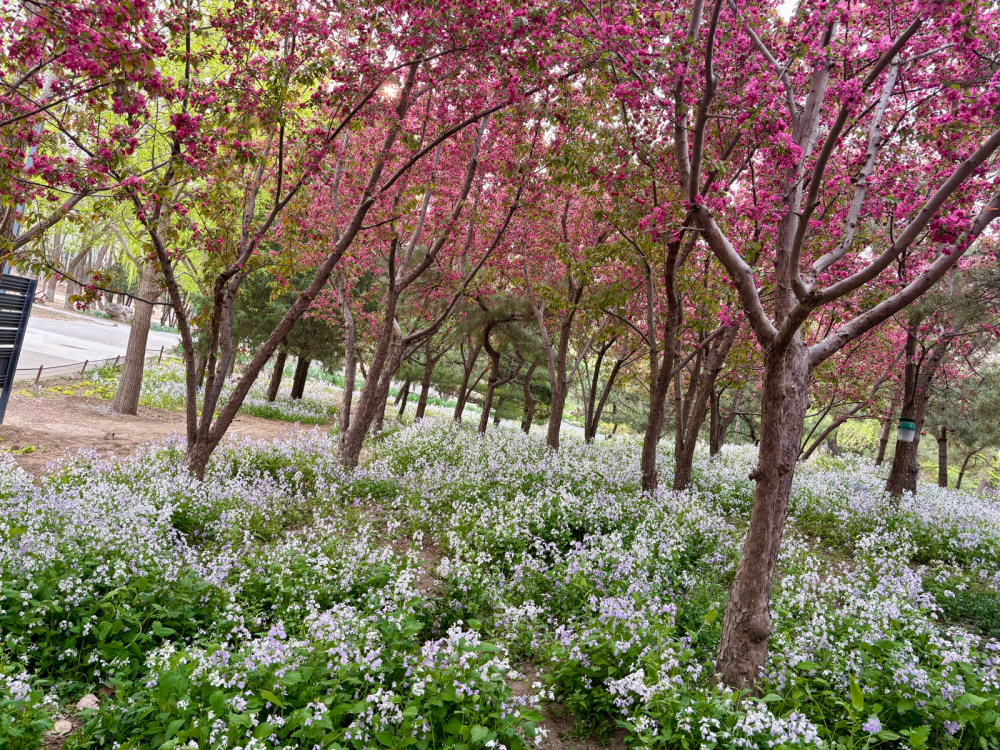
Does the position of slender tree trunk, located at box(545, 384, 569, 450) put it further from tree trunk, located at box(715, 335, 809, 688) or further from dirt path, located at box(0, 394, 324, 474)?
tree trunk, located at box(715, 335, 809, 688)

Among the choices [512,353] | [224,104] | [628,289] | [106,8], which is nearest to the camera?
[106,8]

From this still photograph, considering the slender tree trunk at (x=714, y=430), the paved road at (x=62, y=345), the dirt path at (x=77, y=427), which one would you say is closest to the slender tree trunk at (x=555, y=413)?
the slender tree trunk at (x=714, y=430)

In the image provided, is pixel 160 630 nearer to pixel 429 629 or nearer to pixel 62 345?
pixel 429 629

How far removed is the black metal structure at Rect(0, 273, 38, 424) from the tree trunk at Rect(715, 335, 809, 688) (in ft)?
38.1

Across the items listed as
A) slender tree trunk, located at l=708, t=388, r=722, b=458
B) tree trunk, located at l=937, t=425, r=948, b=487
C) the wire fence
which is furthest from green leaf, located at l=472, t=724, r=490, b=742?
tree trunk, located at l=937, t=425, r=948, b=487

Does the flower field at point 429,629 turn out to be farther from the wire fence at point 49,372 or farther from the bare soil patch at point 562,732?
the wire fence at point 49,372

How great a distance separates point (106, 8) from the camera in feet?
12.6

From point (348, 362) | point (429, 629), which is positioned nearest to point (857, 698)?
point (429, 629)

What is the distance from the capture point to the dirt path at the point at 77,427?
9383 mm

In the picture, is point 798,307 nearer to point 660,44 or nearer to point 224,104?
point 660,44

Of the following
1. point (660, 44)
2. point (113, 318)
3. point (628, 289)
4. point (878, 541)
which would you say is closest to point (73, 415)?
point (628, 289)

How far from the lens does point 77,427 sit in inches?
467

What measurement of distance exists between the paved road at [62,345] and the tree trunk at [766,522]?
21318 mm

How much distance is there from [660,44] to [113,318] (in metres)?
64.1
